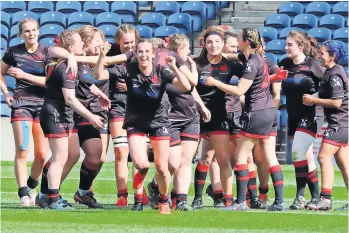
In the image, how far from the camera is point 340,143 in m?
12.4

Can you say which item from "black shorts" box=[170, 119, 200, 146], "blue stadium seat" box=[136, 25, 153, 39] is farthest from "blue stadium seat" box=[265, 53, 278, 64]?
"black shorts" box=[170, 119, 200, 146]

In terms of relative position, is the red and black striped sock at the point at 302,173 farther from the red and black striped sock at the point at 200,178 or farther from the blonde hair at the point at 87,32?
the blonde hair at the point at 87,32

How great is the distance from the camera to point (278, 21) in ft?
82.6

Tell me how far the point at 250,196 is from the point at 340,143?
127 centimetres

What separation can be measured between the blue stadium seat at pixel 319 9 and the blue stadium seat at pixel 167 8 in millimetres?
3353

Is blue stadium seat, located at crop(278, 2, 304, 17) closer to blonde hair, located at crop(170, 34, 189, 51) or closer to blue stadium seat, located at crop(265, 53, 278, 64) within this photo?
blue stadium seat, located at crop(265, 53, 278, 64)

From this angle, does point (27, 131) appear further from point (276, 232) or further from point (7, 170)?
point (7, 170)

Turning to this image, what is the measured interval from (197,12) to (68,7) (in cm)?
356

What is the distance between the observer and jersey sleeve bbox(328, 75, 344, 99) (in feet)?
40.0

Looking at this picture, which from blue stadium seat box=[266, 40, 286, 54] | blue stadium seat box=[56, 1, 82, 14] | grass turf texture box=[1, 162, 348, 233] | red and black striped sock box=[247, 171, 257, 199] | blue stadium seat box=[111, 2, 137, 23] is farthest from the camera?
blue stadium seat box=[56, 1, 82, 14]

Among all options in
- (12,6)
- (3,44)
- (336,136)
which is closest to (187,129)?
(336,136)

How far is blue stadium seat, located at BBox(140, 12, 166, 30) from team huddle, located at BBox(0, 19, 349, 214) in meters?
12.9

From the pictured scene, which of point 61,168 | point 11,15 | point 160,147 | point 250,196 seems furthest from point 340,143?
point 11,15

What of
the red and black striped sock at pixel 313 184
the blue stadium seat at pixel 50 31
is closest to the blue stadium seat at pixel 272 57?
the blue stadium seat at pixel 50 31
